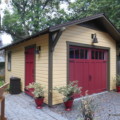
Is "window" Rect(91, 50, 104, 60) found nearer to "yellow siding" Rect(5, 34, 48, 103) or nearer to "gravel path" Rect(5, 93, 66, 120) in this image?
"yellow siding" Rect(5, 34, 48, 103)

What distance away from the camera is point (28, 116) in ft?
14.1

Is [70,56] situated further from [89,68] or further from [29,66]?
[29,66]

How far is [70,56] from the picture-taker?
5.95m

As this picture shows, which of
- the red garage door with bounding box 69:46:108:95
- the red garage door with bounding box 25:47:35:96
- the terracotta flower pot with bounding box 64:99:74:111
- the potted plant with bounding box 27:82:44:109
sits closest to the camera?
the terracotta flower pot with bounding box 64:99:74:111

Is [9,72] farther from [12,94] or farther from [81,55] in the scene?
[81,55]

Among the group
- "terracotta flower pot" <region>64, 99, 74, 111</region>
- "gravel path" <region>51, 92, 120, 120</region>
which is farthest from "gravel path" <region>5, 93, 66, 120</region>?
"terracotta flower pot" <region>64, 99, 74, 111</region>

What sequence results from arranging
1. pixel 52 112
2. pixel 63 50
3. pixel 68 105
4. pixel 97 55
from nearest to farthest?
pixel 52 112
pixel 68 105
pixel 63 50
pixel 97 55

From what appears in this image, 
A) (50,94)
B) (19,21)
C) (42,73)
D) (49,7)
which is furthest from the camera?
(49,7)

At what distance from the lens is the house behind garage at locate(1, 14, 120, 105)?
5293mm

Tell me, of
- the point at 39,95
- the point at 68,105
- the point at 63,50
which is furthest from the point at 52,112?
the point at 63,50

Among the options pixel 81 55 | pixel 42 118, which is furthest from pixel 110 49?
pixel 42 118

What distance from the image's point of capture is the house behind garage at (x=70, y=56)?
5293 millimetres

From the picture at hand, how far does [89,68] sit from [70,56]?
4.39ft

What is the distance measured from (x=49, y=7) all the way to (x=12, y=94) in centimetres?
1572
